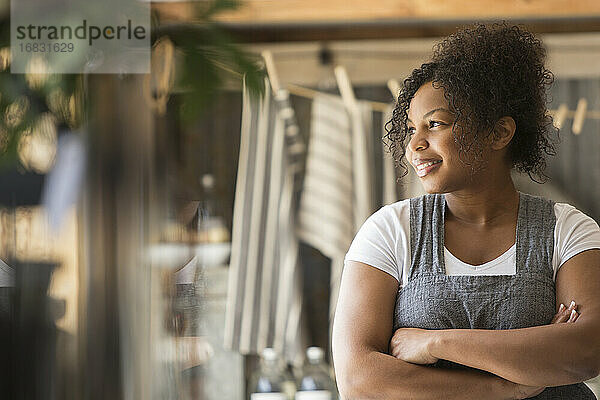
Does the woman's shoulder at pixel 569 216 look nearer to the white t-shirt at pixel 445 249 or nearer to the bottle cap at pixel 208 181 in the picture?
the white t-shirt at pixel 445 249

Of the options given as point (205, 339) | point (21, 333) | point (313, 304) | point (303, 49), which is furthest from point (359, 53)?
point (21, 333)

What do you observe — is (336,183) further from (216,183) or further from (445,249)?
(445,249)

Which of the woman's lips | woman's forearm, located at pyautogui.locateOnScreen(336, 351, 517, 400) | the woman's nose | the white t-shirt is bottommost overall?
woman's forearm, located at pyautogui.locateOnScreen(336, 351, 517, 400)

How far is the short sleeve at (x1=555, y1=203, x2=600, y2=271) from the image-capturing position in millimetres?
723

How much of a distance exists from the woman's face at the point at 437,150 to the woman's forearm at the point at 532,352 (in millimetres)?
145

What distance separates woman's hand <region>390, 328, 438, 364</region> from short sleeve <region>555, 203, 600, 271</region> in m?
0.15

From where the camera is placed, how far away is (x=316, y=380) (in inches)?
57.4

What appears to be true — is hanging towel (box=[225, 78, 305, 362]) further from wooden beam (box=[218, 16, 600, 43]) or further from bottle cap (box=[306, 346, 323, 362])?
wooden beam (box=[218, 16, 600, 43])

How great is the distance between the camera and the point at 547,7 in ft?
4.49

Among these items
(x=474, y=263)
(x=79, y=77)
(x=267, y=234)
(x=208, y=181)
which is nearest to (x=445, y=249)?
(x=474, y=263)

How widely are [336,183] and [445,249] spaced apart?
731mm

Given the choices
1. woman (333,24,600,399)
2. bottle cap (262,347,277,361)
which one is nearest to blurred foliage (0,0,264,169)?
woman (333,24,600,399)

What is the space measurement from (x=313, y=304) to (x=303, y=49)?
19.2 inches

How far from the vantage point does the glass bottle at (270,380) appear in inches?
57.3
